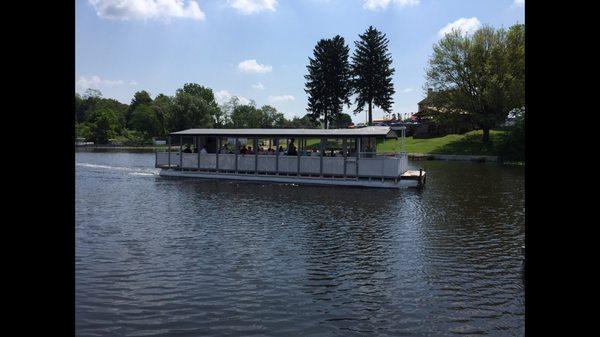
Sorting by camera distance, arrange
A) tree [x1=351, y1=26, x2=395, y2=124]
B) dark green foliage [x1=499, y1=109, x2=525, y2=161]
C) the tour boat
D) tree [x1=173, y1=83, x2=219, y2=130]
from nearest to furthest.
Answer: the tour boat, dark green foliage [x1=499, y1=109, x2=525, y2=161], tree [x1=351, y1=26, x2=395, y2=124], tree [x1=173, y1=83, x2=219, y2=130]

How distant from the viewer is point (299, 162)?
35.1 m

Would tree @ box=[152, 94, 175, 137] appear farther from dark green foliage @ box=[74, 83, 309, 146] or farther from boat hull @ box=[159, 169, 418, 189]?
boat hull @ box=[159, 169, 418, 189]

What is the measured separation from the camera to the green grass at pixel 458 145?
6962 cm

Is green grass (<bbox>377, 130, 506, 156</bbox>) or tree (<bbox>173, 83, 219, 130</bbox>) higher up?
tree (<bbox>173, 83, 219, 130</bbox>)

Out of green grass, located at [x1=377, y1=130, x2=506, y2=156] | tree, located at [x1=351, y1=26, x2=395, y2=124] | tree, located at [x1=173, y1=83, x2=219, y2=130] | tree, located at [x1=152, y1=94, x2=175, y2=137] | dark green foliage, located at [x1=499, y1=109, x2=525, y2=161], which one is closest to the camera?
dark green foliage, located at [x1=499, y1=109, x2=525, y2=161]

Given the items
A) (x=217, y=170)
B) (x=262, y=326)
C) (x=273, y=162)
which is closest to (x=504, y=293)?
(x=262, y=326)

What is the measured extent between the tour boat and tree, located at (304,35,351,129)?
208 ft

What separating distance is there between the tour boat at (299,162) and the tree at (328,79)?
63.5 meters

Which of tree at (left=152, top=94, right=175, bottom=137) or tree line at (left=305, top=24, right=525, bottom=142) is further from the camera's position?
tree at (left=152, top=94, right=175, bottom=137)

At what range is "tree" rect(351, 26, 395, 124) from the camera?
323ft

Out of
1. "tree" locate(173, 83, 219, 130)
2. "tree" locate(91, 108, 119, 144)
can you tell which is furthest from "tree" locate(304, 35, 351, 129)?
"tree" locate(91, 108, 119, 144)

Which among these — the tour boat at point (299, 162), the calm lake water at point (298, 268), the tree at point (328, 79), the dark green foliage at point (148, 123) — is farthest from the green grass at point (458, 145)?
the dark green foliage at point (148, 123)
